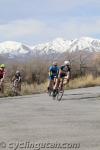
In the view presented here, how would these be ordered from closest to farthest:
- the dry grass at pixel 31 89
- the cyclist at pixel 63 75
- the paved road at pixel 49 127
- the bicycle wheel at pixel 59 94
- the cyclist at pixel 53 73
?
the paved road at pixel 49 127, the bicycle wheel at pixel 59 94, the cyclist at pixel 63 75, the cyclist at pixel 53 73, the dry grass at pixel 31 89

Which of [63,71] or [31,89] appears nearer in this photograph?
[63,71]

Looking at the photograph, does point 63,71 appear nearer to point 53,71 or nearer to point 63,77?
point 63,77

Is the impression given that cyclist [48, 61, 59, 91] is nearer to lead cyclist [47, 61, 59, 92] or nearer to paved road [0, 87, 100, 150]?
lead cyclist [47, 61, 59, 92]

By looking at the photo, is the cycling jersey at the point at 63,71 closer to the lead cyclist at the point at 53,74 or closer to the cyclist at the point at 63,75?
the cyclist at the point at 63,75

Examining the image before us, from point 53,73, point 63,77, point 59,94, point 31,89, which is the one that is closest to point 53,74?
point 53,73

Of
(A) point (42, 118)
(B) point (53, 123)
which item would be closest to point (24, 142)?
(B) point (53, 123)

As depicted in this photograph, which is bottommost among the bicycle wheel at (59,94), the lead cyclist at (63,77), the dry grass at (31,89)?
the dry grass at (31,89)

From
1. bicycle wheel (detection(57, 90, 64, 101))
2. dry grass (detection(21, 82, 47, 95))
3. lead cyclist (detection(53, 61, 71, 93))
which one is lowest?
dry grass (detection(21, 82, 47, 95))

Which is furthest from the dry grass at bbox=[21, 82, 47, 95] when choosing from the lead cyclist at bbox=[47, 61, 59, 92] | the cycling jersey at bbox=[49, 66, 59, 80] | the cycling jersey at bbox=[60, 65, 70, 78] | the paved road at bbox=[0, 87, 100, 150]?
the paved road at bbox=[0, 87, 100, 150]

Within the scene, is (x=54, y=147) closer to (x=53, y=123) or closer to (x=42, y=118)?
(x=53, y=123)

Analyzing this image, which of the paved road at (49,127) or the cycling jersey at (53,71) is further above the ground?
the cycling jersey at (53,71)

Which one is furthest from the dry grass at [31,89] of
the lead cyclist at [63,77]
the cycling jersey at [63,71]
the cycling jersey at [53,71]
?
the cycling jersey at [63,71]

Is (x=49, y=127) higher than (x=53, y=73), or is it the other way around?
(x=53, y=73)

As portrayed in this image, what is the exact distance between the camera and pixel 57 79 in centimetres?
2055
